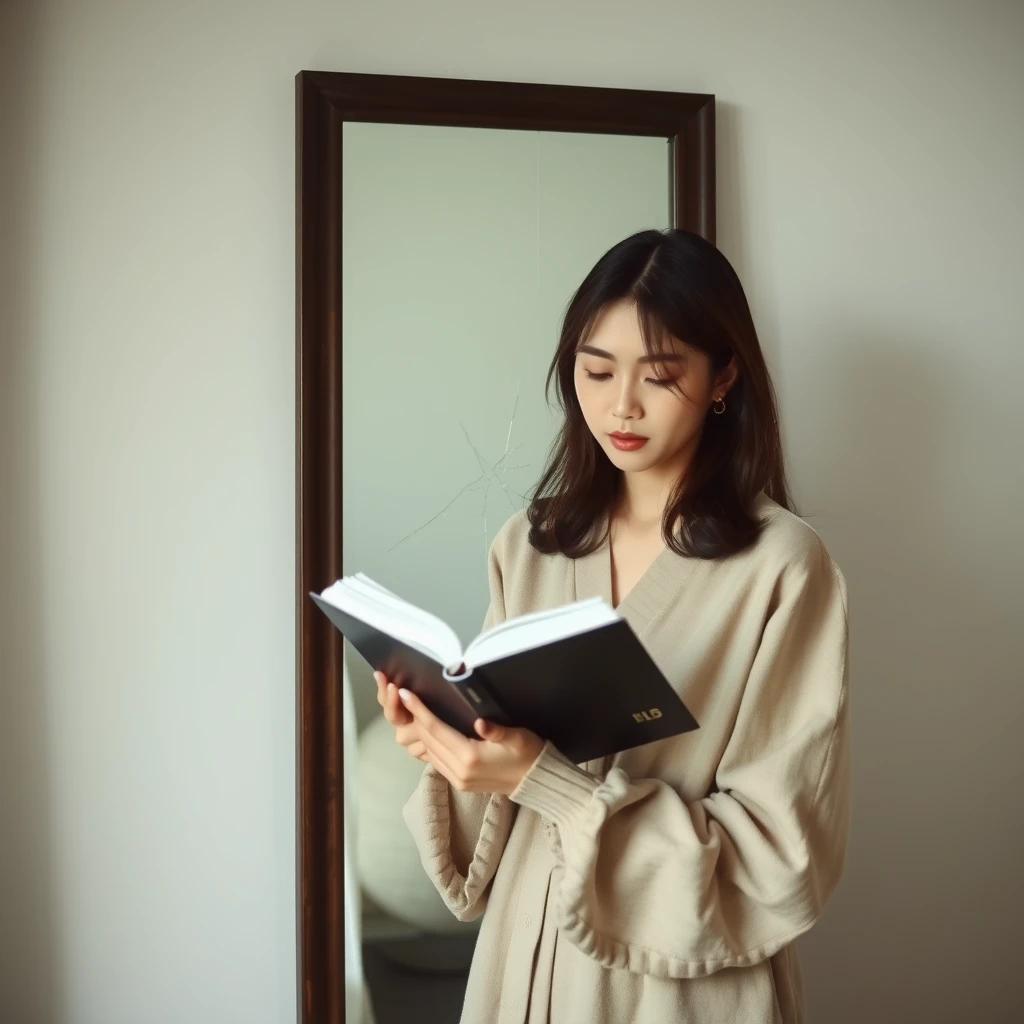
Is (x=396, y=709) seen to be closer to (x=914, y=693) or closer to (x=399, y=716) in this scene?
(x=399, y=716)

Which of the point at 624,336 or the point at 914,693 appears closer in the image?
the point at 624,336

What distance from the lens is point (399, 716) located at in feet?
3.74

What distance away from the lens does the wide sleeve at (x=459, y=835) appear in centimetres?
130

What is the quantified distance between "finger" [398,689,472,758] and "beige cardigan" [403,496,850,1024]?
7 cm

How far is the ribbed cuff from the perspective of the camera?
1.07 meters

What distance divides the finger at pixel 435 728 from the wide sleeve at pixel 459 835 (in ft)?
0.75

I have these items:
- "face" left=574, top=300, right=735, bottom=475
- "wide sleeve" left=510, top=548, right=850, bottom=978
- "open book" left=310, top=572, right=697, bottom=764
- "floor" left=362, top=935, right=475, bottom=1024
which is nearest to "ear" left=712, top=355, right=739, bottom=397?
"face" left=574, top=300, right=735, bottom=475

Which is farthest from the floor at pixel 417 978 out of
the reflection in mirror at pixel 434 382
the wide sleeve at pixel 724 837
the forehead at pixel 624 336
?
the forehead at pixel 624 336

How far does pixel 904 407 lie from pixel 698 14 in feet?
2.41

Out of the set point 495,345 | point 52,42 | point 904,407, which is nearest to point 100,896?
point 495,345

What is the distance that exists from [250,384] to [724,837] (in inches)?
38.6

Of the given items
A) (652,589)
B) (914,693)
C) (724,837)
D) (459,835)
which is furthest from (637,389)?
(914,693)

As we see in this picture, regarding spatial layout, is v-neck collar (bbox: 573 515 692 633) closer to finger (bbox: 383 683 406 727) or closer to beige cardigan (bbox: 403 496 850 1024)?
beige cardigan (bbox: 403 496 850 1024)

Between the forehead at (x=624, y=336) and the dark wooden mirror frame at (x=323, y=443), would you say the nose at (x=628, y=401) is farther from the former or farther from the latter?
the dark wooden mirror frame at (x=323, y=443)
